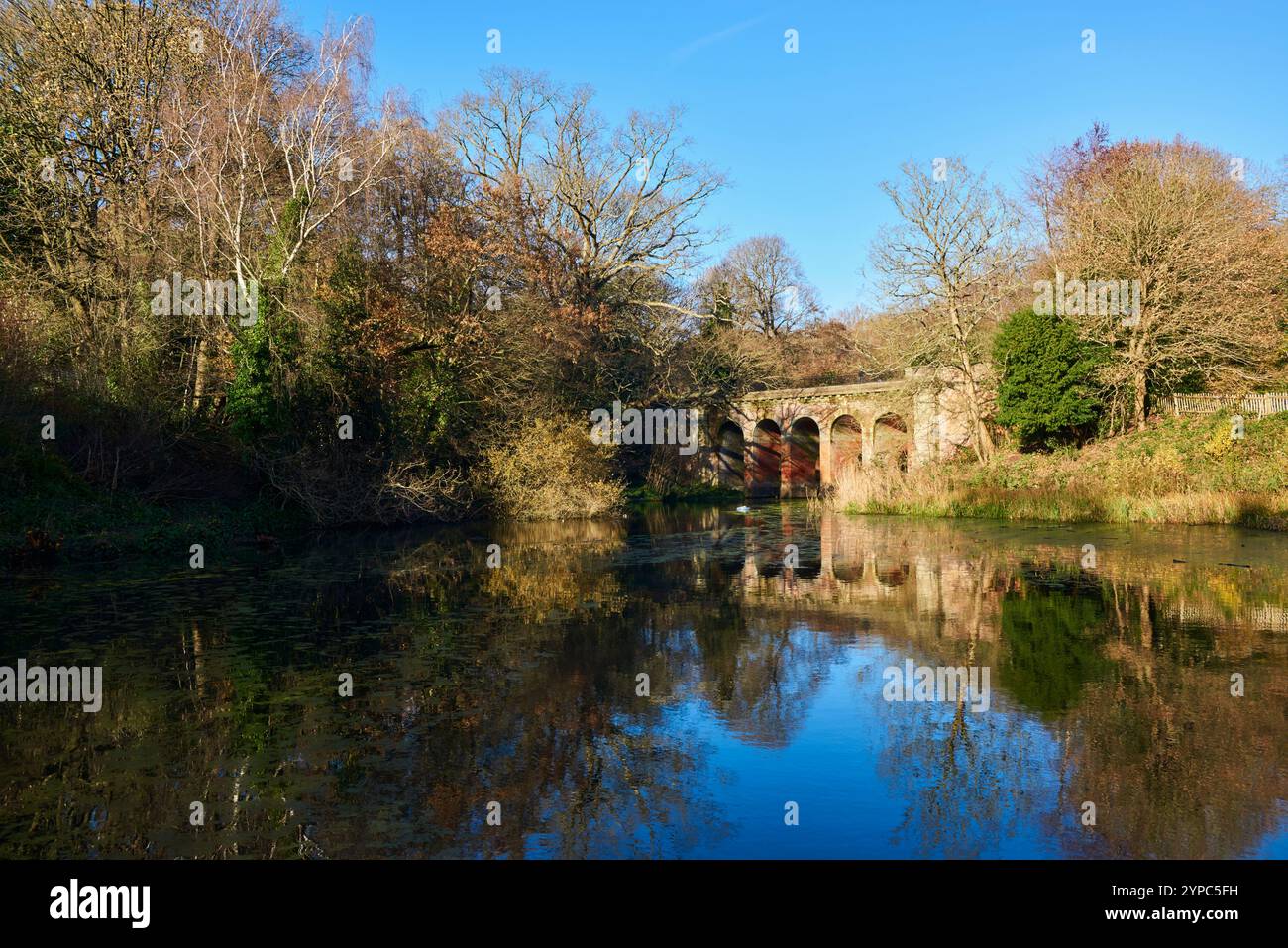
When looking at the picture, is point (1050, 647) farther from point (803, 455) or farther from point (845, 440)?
point (803, 455)

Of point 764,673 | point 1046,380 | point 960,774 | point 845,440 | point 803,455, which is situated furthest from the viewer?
point 803,455

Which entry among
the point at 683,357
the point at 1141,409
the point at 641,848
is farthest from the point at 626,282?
the point at 641,848

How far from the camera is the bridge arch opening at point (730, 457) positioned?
5107 centimetres

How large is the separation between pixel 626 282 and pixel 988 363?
1482 centimetres

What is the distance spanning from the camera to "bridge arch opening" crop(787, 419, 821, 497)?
51.0 metres

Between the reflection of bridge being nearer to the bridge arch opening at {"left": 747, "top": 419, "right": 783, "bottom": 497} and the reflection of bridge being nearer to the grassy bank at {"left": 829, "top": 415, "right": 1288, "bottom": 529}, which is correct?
the bridge arch opening at {"left": 747, "top": 419, "right": 783, "bottom": 497}

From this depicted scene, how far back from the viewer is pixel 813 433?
54094 mm

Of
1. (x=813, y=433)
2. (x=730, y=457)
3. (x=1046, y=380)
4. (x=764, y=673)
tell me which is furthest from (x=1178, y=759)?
(x=813, y=433)

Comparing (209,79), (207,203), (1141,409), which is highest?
(209,79)

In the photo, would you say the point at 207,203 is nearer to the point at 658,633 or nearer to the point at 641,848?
the point at 658,633

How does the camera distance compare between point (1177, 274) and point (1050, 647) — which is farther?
point (1177, 274)

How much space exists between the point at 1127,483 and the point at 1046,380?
766 centimetres

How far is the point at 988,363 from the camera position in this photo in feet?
112

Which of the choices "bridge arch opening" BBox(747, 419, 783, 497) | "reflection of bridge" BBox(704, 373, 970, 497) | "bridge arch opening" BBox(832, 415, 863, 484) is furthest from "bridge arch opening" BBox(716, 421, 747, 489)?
"bridge arch opening" BBox(832, 415, 863, 484)
